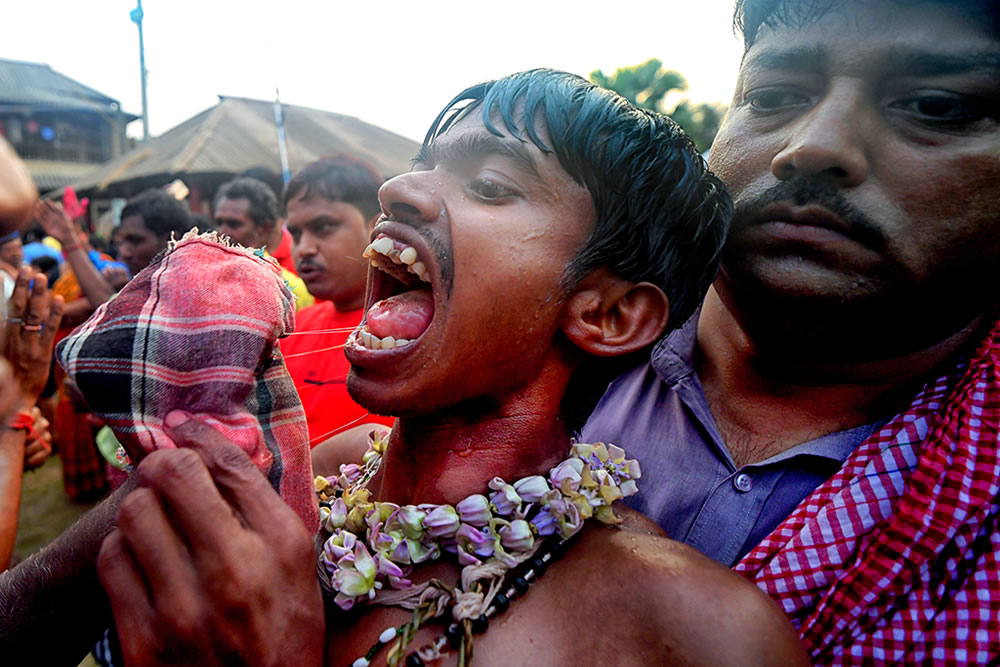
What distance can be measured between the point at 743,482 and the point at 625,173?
986 millimetres

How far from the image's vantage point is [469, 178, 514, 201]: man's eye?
151cm

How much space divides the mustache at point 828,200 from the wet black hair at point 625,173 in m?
0.15

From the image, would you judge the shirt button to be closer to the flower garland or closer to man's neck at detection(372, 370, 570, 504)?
the flower garland

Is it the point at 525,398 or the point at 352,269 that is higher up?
the point at 525,398

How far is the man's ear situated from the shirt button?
55 centimetres

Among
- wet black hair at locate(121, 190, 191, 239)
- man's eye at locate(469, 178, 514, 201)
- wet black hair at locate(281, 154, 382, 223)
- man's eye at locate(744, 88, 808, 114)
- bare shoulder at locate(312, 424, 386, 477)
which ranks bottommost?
wet black hair at locate(121, 190, 191, 239)

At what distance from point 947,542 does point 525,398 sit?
1.09 metres

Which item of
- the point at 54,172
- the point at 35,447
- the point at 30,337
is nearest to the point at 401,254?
the point at 30,337

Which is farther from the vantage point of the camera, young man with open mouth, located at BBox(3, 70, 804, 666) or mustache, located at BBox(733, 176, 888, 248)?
mustache, located at BBox(733, 176, 888, 248)

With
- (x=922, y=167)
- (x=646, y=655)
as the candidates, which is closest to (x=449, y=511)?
(x=646, y=655)

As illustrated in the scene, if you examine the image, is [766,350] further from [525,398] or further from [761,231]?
[525,398]

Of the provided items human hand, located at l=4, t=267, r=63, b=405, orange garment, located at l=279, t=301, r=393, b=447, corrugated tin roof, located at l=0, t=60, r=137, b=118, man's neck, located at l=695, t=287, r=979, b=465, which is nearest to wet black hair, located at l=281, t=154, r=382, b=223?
orange garment, located at l=279, t=301, r=393, b=447

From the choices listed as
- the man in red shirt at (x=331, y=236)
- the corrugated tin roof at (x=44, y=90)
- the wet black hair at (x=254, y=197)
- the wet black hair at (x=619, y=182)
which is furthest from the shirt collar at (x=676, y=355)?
the corrugated tin roof at (x=44, y=90)

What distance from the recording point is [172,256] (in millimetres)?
1337
